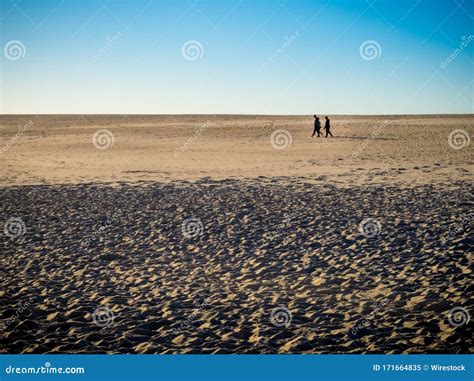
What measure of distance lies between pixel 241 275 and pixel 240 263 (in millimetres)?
611

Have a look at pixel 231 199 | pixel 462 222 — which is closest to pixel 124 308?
pixel 231 199

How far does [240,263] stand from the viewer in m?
8.54

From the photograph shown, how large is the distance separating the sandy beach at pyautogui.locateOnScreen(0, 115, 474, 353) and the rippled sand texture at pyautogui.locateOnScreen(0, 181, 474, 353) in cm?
3

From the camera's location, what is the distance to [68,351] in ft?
18.3

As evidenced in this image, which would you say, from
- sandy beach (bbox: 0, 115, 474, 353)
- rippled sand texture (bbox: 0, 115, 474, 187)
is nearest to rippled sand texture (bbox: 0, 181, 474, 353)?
sandy beach (bbox: 0, 115, 474, 353)

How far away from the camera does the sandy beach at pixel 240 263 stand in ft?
19.4

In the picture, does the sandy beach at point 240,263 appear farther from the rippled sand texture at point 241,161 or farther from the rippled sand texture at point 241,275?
the rippled sand texture at point 241,161

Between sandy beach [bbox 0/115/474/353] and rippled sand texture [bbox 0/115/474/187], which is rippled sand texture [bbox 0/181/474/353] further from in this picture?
rippled sand texture [bbox 0/115/474/187]

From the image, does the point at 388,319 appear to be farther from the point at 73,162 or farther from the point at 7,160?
the point at 7,160

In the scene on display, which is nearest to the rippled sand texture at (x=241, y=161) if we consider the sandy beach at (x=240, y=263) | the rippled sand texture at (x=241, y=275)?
the sandy beach at (x=240, y=263)

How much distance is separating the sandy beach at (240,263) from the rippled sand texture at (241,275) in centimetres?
3

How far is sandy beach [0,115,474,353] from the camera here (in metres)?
5.90

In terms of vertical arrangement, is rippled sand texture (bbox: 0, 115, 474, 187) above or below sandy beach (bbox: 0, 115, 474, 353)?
above

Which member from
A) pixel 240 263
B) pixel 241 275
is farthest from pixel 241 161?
pixel 241 275
